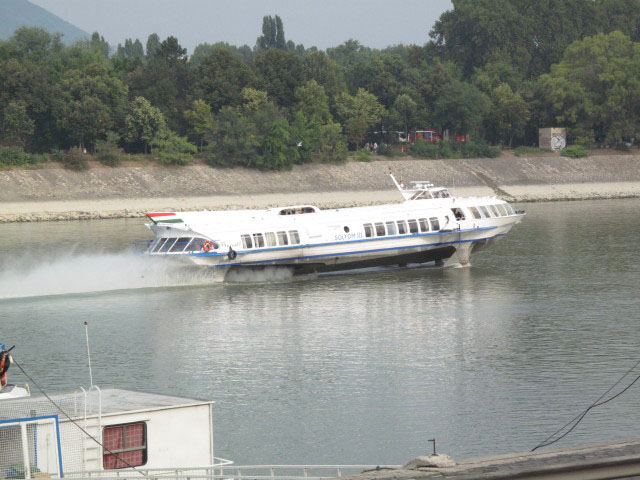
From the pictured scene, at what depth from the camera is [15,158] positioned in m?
120

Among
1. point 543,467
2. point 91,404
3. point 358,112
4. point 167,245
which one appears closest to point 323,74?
point 358,112

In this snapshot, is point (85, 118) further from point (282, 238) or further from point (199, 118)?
point (282, 238)

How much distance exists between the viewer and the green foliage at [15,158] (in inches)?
4674

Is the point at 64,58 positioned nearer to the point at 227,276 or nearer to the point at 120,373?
the point at 227,276

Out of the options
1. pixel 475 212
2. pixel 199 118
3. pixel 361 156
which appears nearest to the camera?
pixel 475 212

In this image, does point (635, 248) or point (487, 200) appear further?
point (635, 248)

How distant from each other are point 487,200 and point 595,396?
1227 inches

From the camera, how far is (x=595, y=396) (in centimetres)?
3058

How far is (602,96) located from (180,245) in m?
123

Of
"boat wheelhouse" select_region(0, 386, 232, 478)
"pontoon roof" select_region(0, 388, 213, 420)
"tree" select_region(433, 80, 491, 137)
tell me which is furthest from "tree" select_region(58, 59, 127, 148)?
"boat wheelhouse" select_region(0, 386, 232, 478)

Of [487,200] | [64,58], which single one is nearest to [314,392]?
[487,200]

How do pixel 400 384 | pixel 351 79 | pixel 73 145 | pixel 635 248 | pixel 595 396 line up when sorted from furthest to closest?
pixel 351 79, pixel 73 145, pixel 635 248, pixel 400 384, pixel 595 396

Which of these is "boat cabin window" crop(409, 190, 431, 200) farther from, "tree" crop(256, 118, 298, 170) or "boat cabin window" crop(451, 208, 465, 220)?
"tree" crop(256, 118, 298, 170)

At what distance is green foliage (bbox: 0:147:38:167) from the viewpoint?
119 metres
